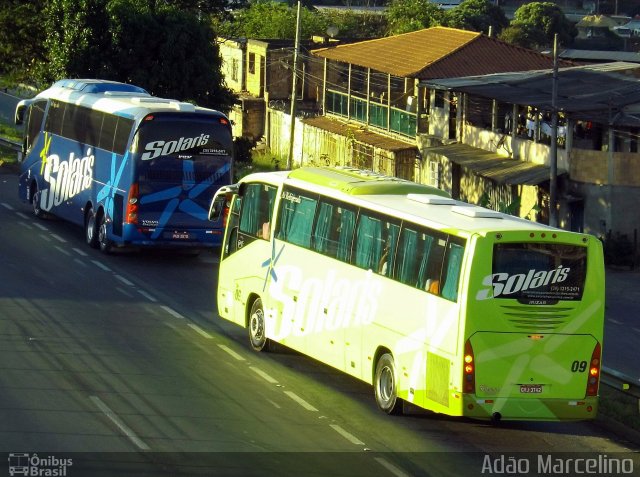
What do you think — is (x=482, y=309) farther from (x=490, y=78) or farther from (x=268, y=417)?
(x=490, y=78)

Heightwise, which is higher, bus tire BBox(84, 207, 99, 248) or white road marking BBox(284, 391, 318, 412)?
white road marking BBox(284, 391, 318, 412)

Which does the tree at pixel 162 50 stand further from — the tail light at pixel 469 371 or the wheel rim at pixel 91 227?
the tail light at pixel 469 371

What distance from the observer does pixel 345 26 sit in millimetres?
100312

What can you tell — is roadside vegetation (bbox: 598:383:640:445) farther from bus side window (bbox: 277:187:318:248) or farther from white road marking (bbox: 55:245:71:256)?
white road marking (bbox: 55:245:71:256)

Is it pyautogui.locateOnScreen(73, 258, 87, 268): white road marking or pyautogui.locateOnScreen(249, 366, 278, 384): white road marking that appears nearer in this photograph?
pyautogui.locateOnScreen(249, 366, 278, 384): white road marking

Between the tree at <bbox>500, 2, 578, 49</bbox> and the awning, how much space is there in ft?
209

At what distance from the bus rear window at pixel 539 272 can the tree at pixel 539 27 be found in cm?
9276

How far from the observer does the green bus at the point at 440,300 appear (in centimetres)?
1612

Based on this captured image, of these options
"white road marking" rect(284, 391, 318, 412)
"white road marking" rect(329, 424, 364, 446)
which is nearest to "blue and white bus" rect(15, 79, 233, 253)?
"white road marking" rect(284, 391, 318, 412)

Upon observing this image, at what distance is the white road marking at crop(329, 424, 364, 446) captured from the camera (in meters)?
16.1

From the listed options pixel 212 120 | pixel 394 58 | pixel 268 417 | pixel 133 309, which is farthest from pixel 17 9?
pixel 268 417

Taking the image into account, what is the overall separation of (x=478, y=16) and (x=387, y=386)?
92.2m

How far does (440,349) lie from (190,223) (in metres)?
14.1

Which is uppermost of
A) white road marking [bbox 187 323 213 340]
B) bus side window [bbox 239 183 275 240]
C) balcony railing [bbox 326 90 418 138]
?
bus side window [bbox 239 183 275 240]
